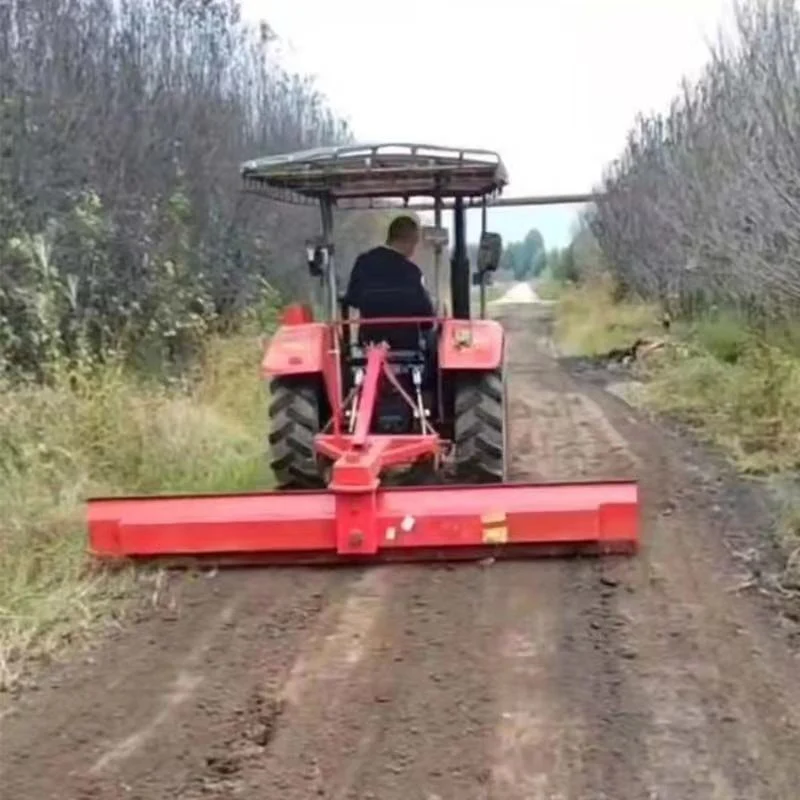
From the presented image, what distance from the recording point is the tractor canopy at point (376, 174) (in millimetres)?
7773

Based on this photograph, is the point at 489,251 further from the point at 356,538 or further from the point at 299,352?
the point at 356,538

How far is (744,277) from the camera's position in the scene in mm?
12703

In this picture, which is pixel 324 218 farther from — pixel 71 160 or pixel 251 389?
pixel 251 389

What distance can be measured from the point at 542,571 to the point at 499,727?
7.10 feet

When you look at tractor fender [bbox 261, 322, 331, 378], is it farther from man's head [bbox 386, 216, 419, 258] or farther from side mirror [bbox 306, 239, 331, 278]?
man's head [bbox 386, 216, 419, 258]

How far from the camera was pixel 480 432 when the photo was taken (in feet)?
26.0

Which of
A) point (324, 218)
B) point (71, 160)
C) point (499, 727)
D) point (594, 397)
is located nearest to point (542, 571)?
point (499, 727)

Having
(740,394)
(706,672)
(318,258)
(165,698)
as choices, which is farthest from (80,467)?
(740,394)

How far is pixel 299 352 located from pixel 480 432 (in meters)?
1.04

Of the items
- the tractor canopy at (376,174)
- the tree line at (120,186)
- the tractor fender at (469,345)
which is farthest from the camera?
the tree line at (120,186)

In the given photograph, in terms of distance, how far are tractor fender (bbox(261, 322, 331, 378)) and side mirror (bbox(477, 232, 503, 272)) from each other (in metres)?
1.00

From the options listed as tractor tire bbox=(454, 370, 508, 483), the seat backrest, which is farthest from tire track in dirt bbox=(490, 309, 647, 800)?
the seat backrest

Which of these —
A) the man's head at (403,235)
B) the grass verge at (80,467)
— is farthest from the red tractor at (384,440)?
the grass verge at (80,467)

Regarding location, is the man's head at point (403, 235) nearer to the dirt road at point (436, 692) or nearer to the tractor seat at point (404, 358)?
the tractor seat at point (404, 358)
